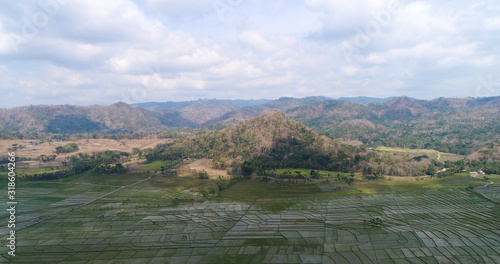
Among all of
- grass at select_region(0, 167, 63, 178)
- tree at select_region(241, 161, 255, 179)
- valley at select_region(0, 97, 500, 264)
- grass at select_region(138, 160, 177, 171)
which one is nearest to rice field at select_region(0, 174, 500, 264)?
valley at select_region(0, 97, 500, 264)

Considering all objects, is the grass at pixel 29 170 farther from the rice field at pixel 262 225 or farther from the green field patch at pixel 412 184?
the green field patch at pixel 412 184

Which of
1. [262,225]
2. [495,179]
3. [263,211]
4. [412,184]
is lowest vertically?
[263,211]

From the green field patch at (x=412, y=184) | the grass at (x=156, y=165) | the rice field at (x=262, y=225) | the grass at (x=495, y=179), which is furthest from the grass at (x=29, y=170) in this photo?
the grass at (x=495, y=179)

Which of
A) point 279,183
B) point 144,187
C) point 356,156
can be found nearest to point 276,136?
point 356,156

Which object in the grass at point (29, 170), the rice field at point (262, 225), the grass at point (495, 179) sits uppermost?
the grass at point (495, 179)

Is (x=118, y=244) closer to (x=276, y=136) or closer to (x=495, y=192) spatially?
(x=495, y=192)

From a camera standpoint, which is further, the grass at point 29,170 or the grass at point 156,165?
the grass at point 156,165

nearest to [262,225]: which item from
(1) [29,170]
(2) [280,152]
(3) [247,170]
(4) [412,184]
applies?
(3) [247,170]

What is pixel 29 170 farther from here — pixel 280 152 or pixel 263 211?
pixel 280 152
